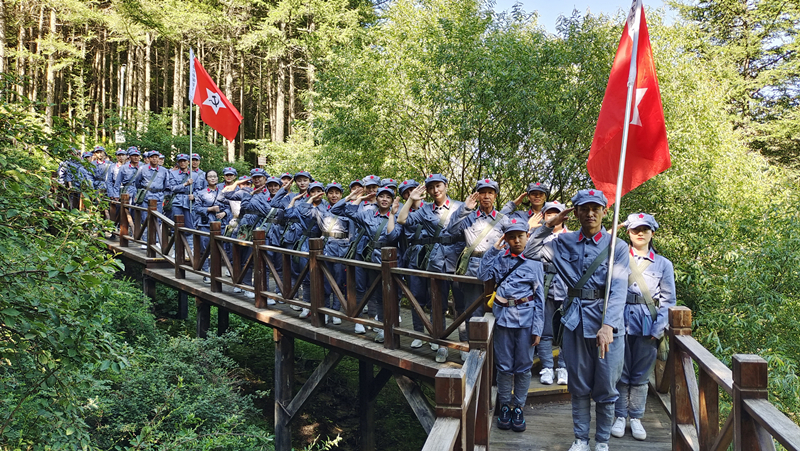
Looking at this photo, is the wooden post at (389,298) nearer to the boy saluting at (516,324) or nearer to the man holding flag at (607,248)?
the boy saluting at (516,324)

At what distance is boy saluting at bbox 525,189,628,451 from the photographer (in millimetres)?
4172

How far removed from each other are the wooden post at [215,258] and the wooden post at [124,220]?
418 cm

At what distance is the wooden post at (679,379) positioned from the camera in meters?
4.13

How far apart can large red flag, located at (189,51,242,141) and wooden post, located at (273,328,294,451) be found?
4065mm

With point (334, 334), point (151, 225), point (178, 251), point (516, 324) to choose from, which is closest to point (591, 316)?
point (516, 324)

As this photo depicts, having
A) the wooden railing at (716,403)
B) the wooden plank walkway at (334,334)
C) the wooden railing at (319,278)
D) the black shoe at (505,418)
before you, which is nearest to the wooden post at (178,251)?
the wooden railing at (319,278)

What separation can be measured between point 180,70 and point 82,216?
2419cm

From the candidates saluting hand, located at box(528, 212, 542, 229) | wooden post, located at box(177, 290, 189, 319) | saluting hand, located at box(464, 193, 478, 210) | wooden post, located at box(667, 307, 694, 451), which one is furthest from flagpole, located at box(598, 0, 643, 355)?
wooden post, located at box(177, 290, 189, 319)

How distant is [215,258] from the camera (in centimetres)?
930

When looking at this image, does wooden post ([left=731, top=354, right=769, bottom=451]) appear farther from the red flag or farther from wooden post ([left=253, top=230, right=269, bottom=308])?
wooden post ([left=253, top=230, right=269, bottom=308])

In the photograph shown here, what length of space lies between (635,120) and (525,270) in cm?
154

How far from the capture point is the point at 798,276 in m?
7.91

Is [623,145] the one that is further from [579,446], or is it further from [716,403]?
[579,446]

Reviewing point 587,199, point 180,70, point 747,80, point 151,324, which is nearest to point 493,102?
point 587,199
